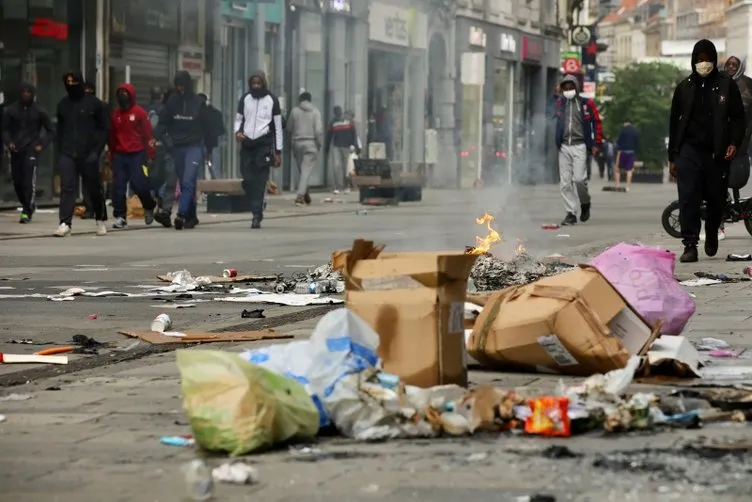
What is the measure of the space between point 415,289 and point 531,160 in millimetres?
33594

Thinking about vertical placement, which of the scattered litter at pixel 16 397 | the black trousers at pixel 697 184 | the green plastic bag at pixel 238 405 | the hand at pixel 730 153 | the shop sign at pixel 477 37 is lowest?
the scattered litter at pixel 16 397

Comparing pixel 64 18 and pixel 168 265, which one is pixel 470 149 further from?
pixel 168 265

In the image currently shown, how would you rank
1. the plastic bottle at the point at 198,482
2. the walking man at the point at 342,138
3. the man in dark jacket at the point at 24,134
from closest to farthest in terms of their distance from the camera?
the plastic bottle at the point at 198,482
the man in dark jacket at the point at 24,134
the walking man at the point at 342,138

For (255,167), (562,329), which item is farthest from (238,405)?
(255,167)

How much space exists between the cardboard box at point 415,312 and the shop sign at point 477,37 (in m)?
19.5

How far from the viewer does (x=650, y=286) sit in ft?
28.6

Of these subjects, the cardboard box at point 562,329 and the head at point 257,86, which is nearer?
the cardboard box at point 562,329

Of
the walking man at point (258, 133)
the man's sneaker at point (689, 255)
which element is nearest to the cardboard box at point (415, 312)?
the man's sneaker at point (689, 255)

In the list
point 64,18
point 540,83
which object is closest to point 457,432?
point 64,18

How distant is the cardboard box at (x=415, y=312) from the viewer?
6.98 m

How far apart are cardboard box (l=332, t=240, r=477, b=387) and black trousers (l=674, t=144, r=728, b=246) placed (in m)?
8.13

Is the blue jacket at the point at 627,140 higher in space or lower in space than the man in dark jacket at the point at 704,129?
lower

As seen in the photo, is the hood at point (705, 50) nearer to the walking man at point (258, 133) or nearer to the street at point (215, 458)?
the street at point (215, 458)

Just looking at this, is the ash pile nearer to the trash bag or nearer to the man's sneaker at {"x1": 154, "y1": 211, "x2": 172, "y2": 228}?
the trash bag
